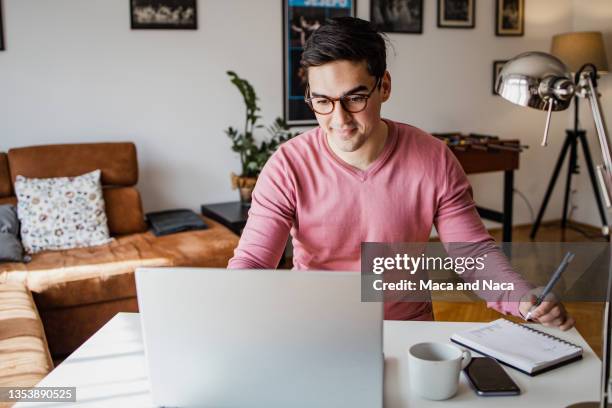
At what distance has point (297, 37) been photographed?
4.16 m

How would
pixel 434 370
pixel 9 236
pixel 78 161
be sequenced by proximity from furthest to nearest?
1. pixel 78 161
2. pixel 9 236
3. pixel 434 370

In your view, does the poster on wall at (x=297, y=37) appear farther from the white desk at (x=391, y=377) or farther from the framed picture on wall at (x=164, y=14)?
the white desk at (x=391, y=377)

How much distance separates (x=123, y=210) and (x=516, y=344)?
2.65m

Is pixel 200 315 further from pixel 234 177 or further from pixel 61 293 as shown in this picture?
pixel 234 177

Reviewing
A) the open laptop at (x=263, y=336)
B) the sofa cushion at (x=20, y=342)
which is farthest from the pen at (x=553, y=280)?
the sofa cushion at (x=20, y=342)

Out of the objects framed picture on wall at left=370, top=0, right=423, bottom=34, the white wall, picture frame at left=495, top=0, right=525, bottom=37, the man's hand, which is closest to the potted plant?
the white wall

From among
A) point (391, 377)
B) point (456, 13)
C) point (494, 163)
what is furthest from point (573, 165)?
point (391, 377)

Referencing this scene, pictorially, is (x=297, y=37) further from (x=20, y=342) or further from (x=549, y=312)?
(x=549, y=312)

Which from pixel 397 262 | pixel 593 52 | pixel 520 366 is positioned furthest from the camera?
pixel 593 52

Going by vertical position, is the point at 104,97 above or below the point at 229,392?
above

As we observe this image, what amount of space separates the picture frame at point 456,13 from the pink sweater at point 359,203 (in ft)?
10.9

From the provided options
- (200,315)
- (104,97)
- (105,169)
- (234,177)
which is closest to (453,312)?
(234,177)

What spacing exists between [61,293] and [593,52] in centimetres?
379

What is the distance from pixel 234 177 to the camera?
12.8 ft
